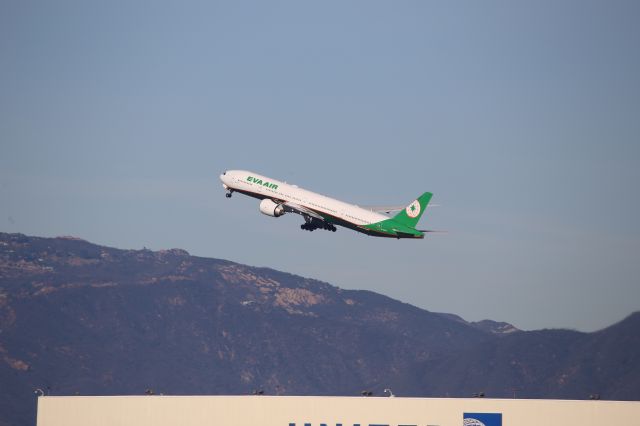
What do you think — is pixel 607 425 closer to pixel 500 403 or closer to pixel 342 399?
pixel 500 403

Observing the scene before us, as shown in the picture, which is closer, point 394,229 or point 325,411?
point 325,411

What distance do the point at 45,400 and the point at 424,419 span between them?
2028 inches

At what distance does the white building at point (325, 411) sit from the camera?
141625 mm

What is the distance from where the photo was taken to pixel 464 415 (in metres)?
144

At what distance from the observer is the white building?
465 ft

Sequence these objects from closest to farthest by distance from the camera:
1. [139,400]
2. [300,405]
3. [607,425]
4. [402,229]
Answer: [607,425] → [300,405] → [139,400] → [402,229]

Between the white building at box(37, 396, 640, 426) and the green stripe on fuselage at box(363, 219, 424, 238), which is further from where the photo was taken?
the green stripe on fuselage at box(363, 219, 424, 238)

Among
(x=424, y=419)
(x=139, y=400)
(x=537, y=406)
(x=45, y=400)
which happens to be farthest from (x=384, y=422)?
(x=45, y=400)

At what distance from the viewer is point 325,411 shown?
151m

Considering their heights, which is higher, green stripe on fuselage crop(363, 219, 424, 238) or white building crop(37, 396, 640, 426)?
green stripe on fuselage crop(363, 219, 424, 238)

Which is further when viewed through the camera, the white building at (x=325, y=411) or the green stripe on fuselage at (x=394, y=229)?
the green stripe on fuselage at (x=394, y=229)

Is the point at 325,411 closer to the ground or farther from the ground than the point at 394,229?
closer to the ground

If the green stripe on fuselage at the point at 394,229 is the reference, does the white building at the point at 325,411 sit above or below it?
below

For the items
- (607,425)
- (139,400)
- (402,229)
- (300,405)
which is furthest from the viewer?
(402,229)
